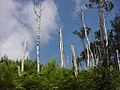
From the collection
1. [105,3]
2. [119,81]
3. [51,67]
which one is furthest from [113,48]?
[119,81]

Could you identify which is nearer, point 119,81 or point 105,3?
point 119,81

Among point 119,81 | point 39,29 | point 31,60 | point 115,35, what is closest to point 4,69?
point 119,81

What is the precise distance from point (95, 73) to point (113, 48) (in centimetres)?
3010

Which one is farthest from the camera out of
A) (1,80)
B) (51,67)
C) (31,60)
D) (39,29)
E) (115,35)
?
(115,35)

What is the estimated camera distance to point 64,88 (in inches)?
850

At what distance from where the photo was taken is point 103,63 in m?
23.5

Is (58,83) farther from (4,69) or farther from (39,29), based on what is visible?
(39,29)

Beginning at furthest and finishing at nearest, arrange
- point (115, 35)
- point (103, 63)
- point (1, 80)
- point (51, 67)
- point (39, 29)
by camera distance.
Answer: point (115, 35), point (39, 29), point (51, 67), point (103, 63), point (1, 80)

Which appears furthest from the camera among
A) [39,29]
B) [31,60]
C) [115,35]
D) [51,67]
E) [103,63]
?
[115,35]

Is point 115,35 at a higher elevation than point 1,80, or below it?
higher

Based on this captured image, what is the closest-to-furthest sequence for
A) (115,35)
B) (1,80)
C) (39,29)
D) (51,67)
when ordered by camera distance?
(1,80) < (51,67) < (39,29) < (115,35)

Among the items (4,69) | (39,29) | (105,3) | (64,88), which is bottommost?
(64,88)

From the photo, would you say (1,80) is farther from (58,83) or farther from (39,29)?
(39,29)

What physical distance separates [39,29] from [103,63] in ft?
36.0
